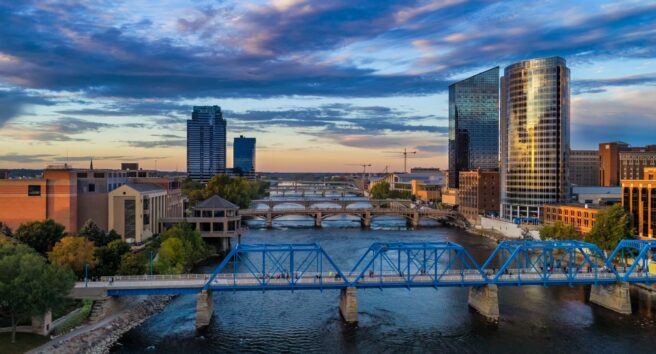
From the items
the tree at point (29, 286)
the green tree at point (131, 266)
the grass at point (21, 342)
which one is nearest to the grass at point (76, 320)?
the grass at point (21, 342)

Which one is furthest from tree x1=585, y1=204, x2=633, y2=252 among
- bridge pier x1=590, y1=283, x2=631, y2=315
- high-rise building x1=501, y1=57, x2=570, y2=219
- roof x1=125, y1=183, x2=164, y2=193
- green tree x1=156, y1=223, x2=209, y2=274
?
roof x1=125, y1=183, x2=164, y2=193

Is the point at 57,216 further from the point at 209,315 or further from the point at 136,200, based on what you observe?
the point at 209,315

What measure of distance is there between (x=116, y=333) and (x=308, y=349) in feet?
57.5

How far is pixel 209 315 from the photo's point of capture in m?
54.1

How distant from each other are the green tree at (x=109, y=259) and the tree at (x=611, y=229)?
209 ft

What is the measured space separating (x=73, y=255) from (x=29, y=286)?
51.2 ft

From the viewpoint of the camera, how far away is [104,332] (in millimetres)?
48469

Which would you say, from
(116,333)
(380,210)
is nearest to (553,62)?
(380,210)

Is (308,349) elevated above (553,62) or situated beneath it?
situated beneath

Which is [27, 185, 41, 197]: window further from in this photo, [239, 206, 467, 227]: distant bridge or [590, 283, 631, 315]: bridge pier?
[590, 283, 631, 315]: bridge pier

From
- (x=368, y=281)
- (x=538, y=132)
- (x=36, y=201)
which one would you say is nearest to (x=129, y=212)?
(x=36, y=201)

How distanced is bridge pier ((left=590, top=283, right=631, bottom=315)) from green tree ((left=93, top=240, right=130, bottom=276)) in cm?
5373

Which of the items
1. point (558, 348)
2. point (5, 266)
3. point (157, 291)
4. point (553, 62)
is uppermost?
point (553, 62)

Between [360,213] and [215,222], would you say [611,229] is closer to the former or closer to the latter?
[215,222]
